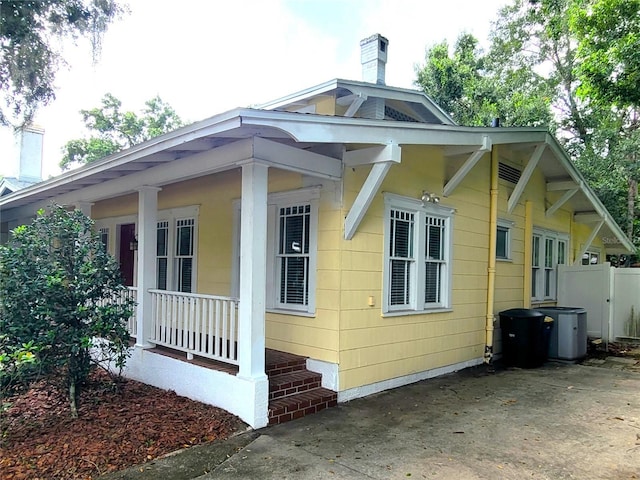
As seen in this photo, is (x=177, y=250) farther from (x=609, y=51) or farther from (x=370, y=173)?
(x=609, y=51)

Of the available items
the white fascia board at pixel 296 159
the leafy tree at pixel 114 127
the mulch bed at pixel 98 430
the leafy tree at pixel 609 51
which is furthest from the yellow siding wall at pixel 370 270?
the leafy tree at pixel 114 127

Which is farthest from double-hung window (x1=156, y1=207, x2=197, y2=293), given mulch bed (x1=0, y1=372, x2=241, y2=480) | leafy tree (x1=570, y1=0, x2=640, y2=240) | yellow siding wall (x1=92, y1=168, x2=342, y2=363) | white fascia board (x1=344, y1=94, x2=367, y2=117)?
leafy tree (x1=570, y1=0, x2=640, y2=240)

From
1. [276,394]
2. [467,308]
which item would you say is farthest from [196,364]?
[467,308]

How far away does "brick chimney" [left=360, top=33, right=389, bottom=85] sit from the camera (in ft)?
23.3

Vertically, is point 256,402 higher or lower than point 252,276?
lower

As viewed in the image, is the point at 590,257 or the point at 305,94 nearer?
the point at 305,94

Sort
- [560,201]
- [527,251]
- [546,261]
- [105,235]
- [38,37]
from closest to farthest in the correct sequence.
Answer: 1. [38,37]
2. [527,251]
3. [105,235]
4. [560,201]
5. [546,261]

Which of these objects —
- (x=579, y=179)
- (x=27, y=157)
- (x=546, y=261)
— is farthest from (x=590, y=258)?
(x=27, y=157)

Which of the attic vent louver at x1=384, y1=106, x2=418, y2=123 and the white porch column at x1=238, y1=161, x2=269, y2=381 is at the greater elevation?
the attic vent louver at x1=384, y1=106, x2=418, y2=123

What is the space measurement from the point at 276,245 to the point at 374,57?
11.6 feet

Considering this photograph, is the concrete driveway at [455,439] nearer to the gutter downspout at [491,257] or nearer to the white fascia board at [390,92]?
the gutter downspout at [491,257]

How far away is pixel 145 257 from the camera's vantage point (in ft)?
19.1

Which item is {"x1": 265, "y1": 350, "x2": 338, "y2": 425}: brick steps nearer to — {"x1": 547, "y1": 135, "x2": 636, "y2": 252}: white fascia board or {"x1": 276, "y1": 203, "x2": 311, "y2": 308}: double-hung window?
{"x1": 276, "y1": 203, "x2": 311, "y2": 308}: double-hung window

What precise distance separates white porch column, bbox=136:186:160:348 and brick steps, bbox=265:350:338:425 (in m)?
1.78
